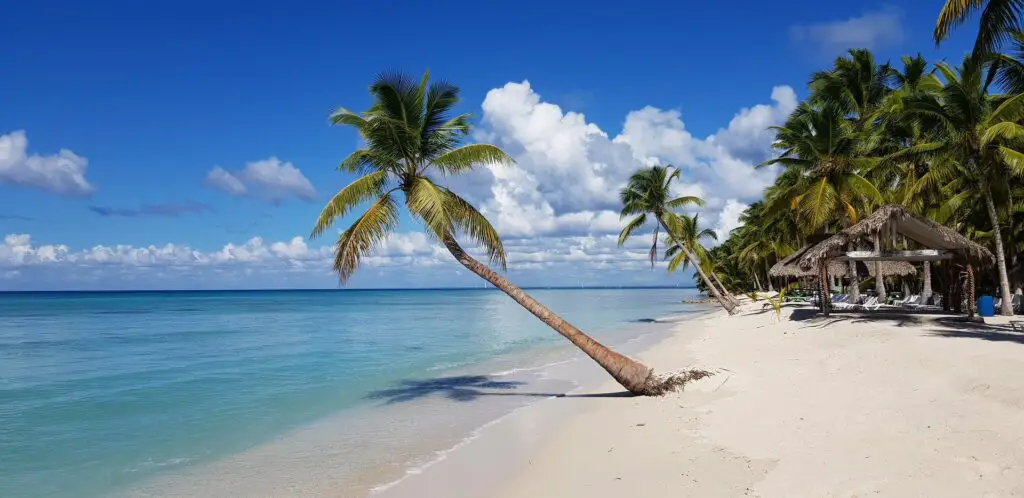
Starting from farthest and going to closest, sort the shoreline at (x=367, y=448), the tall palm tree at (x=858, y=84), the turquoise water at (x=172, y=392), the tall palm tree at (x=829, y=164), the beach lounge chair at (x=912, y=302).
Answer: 1. the tall palm tree at (x=858, y=84)
2. the beach lounge chair at (x=912, y=302)
3. the tall palm tree at (x=829, y=164)
4. the turquoise water at (x=172, y=392)
5. the shoreline at (x=367, y=448)

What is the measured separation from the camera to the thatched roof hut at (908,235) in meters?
15.0

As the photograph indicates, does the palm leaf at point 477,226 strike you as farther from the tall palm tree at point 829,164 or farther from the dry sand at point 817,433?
the tall palm tree at point 829,164

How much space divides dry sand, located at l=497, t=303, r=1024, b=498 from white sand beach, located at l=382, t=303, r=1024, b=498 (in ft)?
0.06

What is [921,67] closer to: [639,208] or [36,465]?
[639,208]

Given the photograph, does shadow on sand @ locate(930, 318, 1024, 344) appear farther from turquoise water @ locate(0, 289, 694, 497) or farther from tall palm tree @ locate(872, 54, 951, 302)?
turquoise water @ locate(0, 289, 694, 497)

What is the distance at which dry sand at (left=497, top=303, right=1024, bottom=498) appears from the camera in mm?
4957

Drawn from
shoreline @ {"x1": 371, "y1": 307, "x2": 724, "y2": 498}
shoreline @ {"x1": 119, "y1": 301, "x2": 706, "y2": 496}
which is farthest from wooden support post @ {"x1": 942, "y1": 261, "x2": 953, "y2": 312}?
shoreline @ {"x1": 371, "y1": 307, "x2": 724, "y2": 498}

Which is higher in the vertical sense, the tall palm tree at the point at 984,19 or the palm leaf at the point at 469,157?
the tall palm tree at the point at 984,19

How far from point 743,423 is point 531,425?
3.02m

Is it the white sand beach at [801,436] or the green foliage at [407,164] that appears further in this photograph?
the green foliage at [407,164]

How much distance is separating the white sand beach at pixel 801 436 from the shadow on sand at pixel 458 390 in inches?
33.1

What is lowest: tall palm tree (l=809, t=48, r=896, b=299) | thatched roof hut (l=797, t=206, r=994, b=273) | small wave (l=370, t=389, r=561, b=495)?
small wave (l=370, t=389, r=561, b=495)

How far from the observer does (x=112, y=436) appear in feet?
30.8

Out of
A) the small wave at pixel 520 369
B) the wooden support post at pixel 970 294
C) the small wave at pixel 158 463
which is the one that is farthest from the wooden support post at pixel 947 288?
the small wave at pixel 158 463
